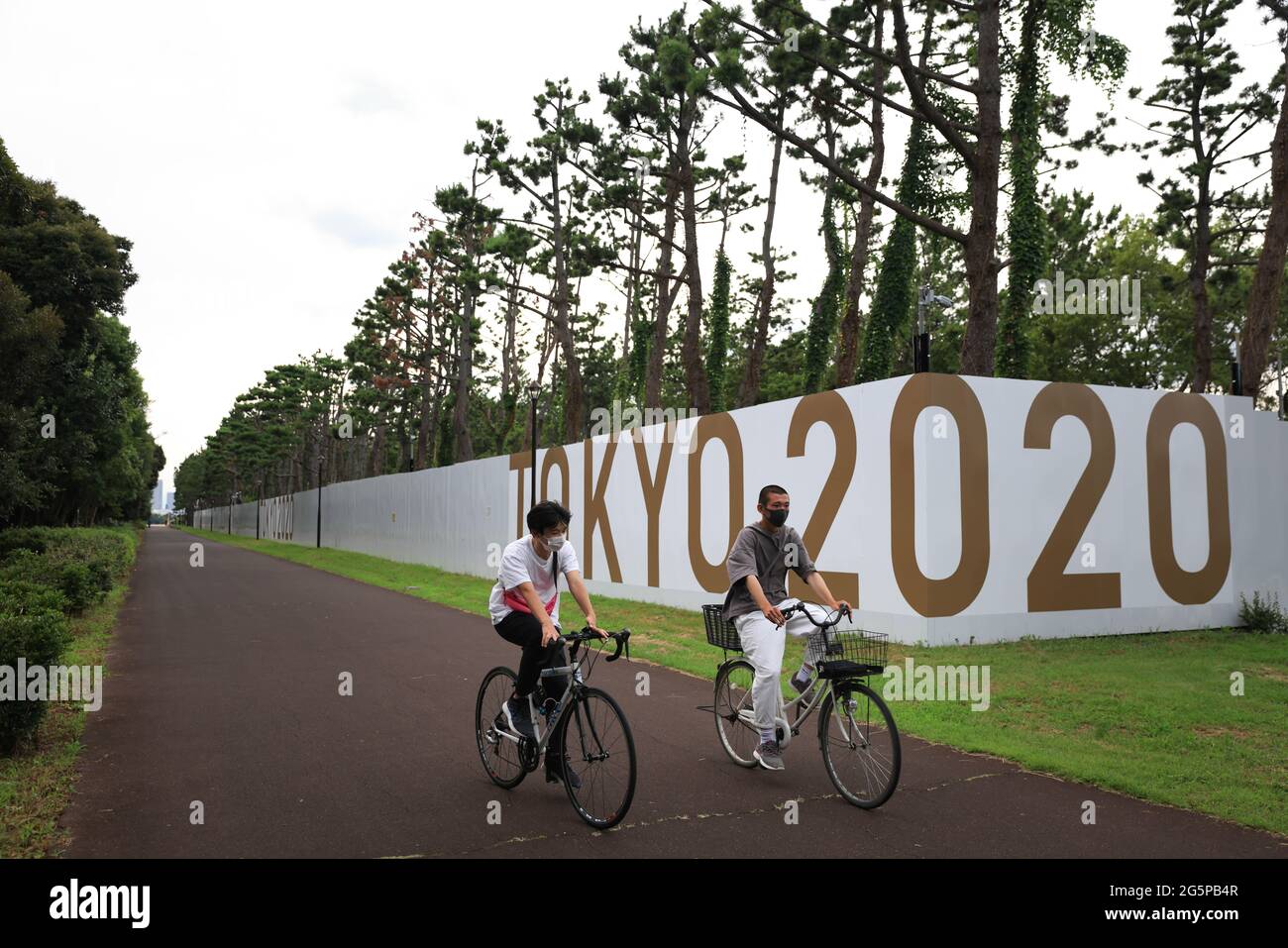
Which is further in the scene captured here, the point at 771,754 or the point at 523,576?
the point at 771,754

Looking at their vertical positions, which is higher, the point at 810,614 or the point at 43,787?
Answer: the point at 810,614

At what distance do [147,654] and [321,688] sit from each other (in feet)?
12.3

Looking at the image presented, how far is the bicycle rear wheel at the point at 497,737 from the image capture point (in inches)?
214

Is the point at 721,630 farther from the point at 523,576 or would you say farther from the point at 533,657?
the point at 523,576

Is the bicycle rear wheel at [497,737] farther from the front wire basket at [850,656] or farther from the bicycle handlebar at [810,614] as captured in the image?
the front wire basket at [850,656]

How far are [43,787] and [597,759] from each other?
3488mm

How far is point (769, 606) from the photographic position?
5.41 metres

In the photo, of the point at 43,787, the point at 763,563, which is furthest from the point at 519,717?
the point at 43,787

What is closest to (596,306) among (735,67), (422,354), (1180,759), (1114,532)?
(422,354)

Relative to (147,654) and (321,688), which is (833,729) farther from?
(147,654)

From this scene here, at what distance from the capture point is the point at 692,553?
16.0 metres

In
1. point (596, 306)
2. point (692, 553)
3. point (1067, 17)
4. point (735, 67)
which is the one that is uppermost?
point (596, 306)
